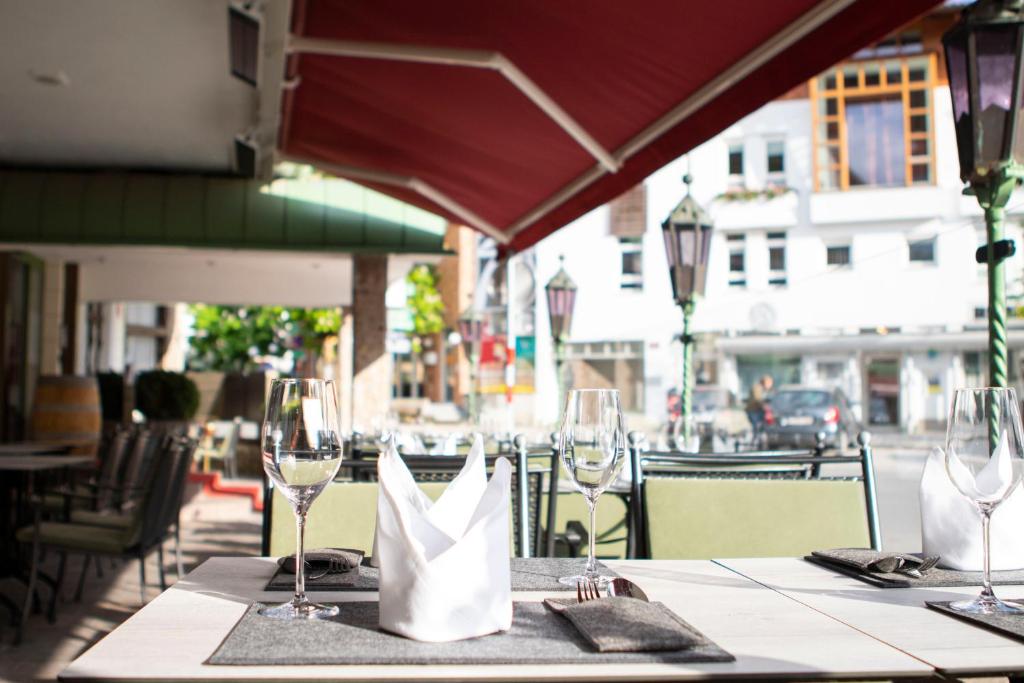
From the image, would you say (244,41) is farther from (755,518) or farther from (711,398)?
(711,398)

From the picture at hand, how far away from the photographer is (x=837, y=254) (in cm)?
2380

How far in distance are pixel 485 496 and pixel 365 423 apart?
6.77 metres

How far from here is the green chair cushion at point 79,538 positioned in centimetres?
404

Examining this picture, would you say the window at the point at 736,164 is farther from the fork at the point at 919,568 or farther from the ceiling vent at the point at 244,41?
the fork at the point at 919,568

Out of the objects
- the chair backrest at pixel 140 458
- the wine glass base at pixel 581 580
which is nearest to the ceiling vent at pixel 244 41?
the chair backrest at pixel 140 458

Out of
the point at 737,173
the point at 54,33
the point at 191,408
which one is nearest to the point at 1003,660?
the point at 54,33

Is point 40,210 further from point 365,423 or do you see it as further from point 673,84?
point 673,84

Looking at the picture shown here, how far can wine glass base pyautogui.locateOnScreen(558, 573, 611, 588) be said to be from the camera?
52.0 inches

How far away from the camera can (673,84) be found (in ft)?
11.2

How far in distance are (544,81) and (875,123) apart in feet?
75.0

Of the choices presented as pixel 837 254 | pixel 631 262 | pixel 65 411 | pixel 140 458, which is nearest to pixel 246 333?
pixel 631 262

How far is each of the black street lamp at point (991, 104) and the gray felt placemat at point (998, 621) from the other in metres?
1.29

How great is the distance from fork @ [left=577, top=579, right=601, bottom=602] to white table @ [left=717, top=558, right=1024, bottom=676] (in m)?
0.28

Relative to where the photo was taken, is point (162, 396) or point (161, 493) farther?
point (162, 396)
